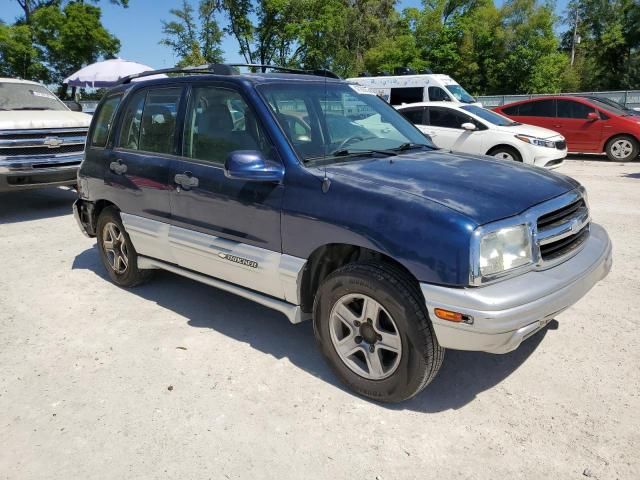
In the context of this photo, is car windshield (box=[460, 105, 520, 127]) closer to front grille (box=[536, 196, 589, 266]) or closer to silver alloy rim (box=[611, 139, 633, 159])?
silver alloy rim (box=[611, 139, 633, 159])

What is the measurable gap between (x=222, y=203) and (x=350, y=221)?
3.65ft

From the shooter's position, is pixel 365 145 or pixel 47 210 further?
pixel 47 210

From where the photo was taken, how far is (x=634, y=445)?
2707 millimetres

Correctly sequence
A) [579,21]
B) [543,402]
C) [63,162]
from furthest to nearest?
[579,21]
[63,162]
[543,402]

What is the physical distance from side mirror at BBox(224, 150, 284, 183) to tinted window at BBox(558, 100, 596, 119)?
40.3 ft

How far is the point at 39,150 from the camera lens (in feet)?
26.8

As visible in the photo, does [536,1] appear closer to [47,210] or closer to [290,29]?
[290,29]

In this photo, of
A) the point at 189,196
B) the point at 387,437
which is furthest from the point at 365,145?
the point at 387,437

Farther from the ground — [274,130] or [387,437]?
[274,130]

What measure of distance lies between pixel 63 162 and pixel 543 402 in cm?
771

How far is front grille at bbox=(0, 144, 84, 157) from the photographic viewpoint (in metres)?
7.87

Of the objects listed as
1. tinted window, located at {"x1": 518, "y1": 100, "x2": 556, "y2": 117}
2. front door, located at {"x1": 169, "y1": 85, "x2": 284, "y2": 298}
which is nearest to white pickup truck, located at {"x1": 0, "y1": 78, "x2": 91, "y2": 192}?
front door, located at {"x1": 169, "y1": 85, "x2": 284, "y2": 298}

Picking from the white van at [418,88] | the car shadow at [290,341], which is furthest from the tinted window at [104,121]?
the white van at [418,88]

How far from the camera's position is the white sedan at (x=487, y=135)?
1049 centimetres
